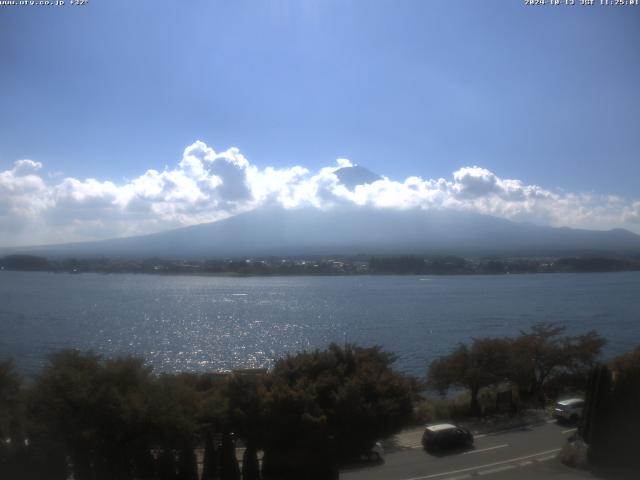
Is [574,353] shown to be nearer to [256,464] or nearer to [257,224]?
[256,464]

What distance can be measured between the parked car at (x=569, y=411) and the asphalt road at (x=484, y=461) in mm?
564

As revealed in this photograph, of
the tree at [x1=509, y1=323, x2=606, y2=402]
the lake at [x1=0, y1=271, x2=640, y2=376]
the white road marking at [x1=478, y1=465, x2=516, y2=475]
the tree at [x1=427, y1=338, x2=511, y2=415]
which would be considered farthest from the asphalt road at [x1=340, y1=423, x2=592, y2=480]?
the lake at [x1=0, y1=271, x2=640, y2=376]

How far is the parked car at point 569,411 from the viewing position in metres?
12.0

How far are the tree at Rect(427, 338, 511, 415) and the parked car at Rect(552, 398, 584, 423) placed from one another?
2.31m

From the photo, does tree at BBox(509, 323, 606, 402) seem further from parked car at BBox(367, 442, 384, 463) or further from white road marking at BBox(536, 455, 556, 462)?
parked car at BBox(367, 442, 384, 463)

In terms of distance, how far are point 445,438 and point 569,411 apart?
11.7 ft

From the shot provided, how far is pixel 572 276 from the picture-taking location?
240 feet

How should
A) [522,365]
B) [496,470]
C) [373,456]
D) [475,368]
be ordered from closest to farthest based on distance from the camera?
[496,470] → [373,456] → [475,368] → [522,365]

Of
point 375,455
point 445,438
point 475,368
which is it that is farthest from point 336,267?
point 375,455

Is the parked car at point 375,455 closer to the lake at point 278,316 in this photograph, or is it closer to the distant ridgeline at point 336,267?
the lake at point 278,316

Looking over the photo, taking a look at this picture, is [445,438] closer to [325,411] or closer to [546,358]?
[325,411]

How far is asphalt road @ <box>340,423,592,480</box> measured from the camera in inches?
340

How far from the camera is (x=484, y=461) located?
31.0 feet

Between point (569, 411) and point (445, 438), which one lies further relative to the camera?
point (569, 411)
